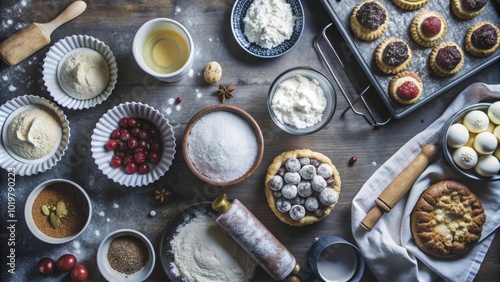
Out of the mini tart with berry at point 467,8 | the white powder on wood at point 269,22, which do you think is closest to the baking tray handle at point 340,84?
the white powder on wood at point 269,22

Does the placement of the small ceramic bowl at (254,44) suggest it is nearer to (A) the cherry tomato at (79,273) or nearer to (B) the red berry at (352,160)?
(B) the red berry at (352,160)

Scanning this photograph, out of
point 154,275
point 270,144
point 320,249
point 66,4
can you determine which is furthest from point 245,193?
point 66,4

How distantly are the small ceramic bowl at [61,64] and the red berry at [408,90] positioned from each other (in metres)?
1.17

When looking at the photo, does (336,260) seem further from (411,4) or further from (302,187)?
(411,4)

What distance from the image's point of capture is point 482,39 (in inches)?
72.2

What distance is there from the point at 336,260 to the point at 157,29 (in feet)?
3.94

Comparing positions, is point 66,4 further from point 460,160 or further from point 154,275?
point 460,160

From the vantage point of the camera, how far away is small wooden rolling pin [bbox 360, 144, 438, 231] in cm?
180

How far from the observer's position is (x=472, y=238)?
5.88 feet

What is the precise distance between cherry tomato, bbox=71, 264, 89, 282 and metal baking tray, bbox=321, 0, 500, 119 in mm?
1430

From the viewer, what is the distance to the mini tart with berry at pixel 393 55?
1824 mm

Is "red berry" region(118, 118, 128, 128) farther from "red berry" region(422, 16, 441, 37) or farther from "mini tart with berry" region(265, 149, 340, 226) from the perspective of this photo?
"red berry" region(422, 16, 441, 37)

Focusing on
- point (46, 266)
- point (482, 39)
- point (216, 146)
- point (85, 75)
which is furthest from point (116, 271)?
point (482, 39)

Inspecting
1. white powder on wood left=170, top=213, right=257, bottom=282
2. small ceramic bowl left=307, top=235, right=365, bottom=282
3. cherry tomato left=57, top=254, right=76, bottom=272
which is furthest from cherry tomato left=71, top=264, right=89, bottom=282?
small ceramic bowl left=307, top=235, right=365, bottom=282
